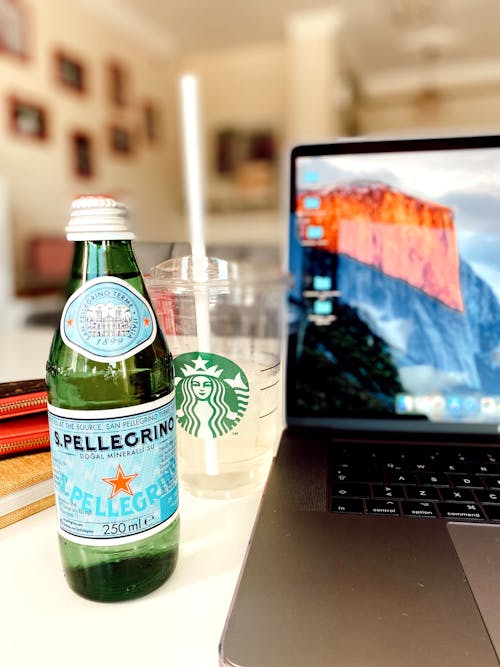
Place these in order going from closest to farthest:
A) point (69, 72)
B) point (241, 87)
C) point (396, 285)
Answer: point (396, 285) < point (69, 72) < point (241, 87)

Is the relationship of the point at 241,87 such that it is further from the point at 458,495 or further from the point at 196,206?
the point at 458,495

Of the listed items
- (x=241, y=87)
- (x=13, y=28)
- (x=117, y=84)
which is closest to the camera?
(x=13, y=28)

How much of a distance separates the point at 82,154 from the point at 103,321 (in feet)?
9.67

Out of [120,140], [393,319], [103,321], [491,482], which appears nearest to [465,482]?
[491,482]

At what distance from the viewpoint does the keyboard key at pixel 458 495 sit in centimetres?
36

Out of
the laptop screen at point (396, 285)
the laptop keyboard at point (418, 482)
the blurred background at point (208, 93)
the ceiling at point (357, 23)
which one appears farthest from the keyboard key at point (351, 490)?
the ceiling at point (357, 23)

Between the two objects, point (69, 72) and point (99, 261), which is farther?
point (69, 72)

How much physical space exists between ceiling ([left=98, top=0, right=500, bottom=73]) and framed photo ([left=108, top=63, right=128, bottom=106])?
317mm

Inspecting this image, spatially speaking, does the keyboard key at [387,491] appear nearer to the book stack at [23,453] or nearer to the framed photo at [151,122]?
the book stack at [23,453]

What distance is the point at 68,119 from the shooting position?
284 cm

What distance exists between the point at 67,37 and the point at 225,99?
56.3 inches

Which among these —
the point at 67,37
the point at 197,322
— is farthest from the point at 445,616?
the point at 67,37

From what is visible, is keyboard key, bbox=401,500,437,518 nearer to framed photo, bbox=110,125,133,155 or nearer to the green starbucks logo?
the green starbucks logo

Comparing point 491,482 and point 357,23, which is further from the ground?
point 357,23
